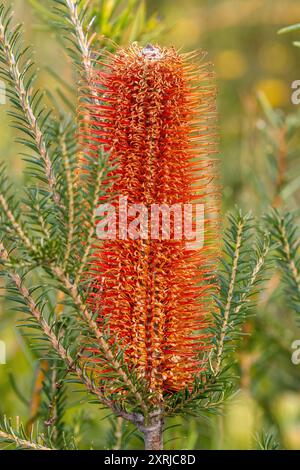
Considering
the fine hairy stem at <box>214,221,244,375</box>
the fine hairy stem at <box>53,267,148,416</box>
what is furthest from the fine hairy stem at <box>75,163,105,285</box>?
the fine hairy stem at <box>214,221,244,375</box>

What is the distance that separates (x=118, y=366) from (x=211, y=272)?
0.13m

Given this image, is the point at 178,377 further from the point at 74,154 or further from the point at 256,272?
the point at 74,154

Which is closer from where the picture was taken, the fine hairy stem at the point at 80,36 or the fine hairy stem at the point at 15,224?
the fine hairy stem at the point at 15,224

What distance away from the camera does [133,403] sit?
58 cm

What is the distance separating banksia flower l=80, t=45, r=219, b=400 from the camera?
1.85 feet

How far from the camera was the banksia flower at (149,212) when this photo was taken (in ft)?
1.85

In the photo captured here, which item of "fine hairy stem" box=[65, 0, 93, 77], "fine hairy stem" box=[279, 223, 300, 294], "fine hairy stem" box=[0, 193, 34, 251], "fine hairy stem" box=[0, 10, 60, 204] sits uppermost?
"fine hairy stem" box=[65, 0, 93, 77]

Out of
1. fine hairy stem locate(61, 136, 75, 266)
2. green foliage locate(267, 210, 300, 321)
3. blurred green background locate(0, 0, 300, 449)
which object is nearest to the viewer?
fine hairy stem locate(61, 136, 75, 266)

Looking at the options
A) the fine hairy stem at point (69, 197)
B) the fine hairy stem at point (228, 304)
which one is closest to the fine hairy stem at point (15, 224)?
the fine hairy stem at point (69, 197)

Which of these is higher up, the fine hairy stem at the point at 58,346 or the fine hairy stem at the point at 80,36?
the fine hairy stem at the point at 80,36

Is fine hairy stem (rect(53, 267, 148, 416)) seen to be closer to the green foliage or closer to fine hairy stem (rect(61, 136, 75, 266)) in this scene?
fine hairy stem (rect(61, 136, 75, 266))

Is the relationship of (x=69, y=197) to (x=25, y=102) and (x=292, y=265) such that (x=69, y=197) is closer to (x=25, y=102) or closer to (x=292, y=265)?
(x=25, y=102)

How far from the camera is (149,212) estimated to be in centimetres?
57

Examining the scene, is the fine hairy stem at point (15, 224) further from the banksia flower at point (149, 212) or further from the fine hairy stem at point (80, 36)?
the fine hairy stem at point (80, 36)
